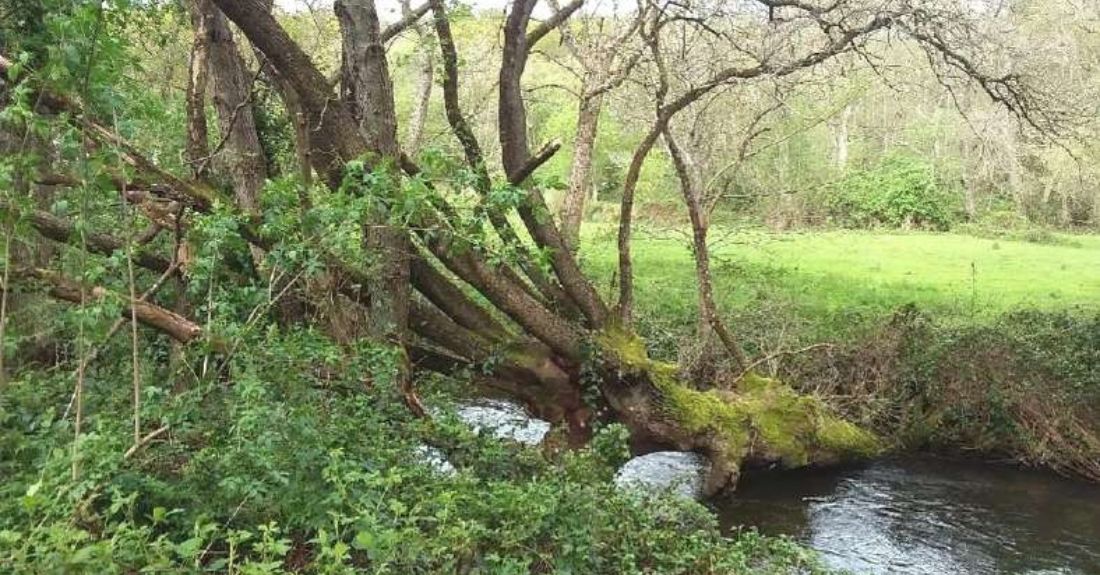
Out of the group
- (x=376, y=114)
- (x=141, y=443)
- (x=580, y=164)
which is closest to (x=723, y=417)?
(x=376, y=114)

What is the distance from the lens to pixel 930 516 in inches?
448

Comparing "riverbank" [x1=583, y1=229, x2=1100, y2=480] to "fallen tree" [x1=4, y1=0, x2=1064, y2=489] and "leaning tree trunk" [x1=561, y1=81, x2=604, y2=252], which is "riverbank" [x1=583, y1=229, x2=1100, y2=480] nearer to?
"leaning tree trunk" [x1=561, y1=81, x2=604, y2=252]

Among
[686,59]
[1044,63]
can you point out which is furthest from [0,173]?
[1044,63]

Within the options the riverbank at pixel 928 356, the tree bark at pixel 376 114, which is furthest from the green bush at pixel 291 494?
the riverbank at pixel 928 356

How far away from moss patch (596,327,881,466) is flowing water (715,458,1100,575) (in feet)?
1.77

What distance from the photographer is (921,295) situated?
21.2m

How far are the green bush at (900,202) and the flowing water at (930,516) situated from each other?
27.0 meters

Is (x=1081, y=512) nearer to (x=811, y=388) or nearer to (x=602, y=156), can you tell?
(x=811, y=388)

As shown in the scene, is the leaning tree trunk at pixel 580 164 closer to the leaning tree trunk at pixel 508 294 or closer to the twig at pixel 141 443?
the leaning tree trunk at pixel 508 294

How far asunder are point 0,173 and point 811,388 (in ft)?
41.0

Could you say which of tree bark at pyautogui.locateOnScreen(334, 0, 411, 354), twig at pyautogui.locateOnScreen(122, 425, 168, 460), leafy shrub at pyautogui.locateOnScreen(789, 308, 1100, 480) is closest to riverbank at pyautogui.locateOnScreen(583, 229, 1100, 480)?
leafy shrub at pyautogui.locateOnScreen(789, 308, 1100, 480)

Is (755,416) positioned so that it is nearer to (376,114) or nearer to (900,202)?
(376,114)

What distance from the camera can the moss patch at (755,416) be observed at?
36.2 ft

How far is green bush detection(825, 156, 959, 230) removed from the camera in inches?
1539
